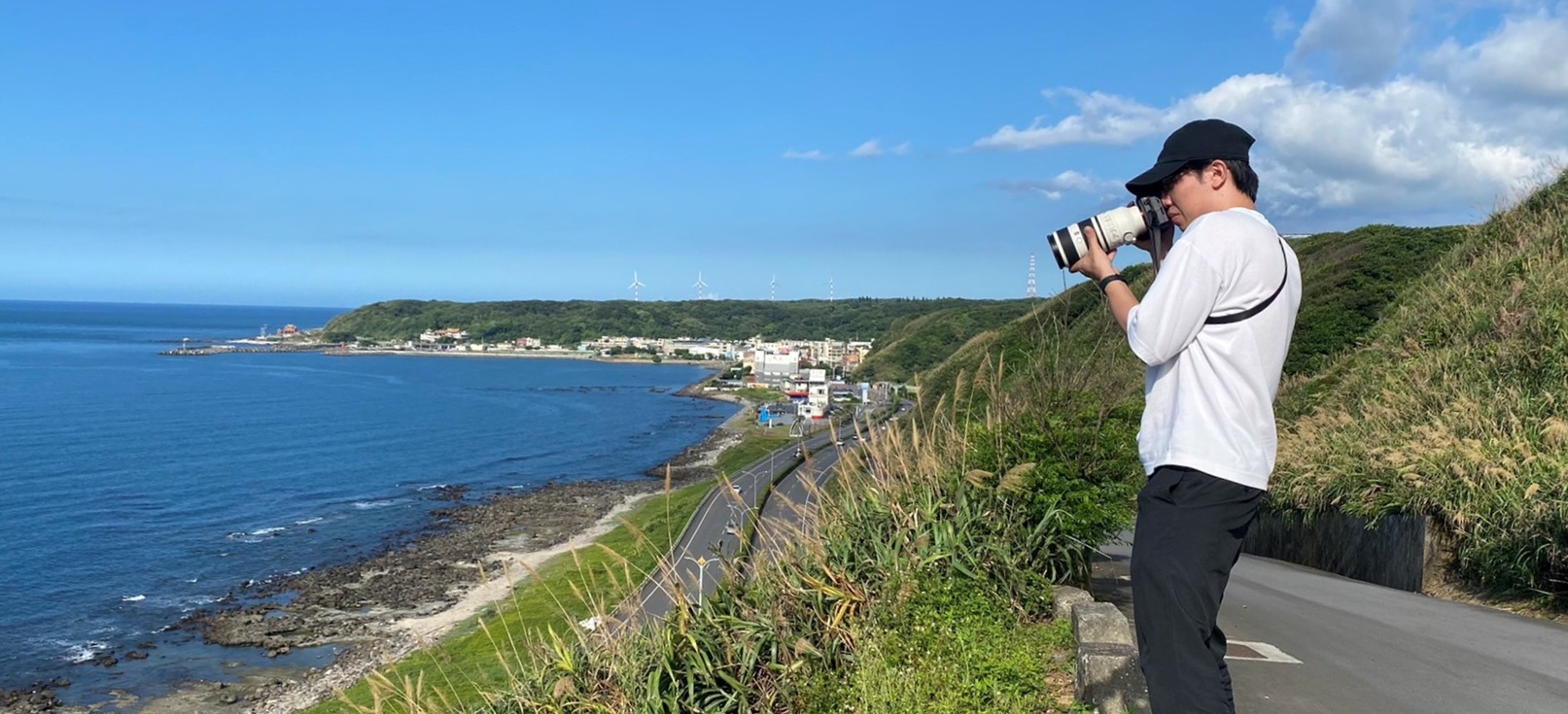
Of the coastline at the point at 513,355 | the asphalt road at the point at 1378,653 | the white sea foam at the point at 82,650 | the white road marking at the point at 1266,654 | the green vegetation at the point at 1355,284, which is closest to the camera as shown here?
the asphalt road at the point at 1378,653

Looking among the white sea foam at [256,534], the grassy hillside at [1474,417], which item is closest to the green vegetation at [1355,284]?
the grassy hillside at [1474,417]

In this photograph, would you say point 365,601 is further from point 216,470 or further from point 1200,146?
point 1200,146

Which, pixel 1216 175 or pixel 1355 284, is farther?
pixel 1355 284

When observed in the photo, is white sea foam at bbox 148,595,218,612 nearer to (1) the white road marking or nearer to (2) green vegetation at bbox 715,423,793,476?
(2) green vegetation at bbox 715,423,793,476

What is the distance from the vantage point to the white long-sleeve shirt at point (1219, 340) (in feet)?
9.12

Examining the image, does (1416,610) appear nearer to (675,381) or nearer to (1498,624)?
(1498,624)

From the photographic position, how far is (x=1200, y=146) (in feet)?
9.68

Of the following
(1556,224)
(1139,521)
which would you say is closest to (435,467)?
(1556,224)

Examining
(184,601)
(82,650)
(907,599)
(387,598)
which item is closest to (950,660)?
(907,599)

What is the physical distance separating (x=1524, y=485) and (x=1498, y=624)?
1.70 meters

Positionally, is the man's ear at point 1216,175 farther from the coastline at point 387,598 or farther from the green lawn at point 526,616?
the coastline at point 387,598

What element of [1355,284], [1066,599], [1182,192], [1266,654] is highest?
[1355,284]

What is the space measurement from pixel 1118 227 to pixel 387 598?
1296 inches

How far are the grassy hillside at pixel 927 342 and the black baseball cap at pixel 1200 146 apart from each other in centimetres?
8360
